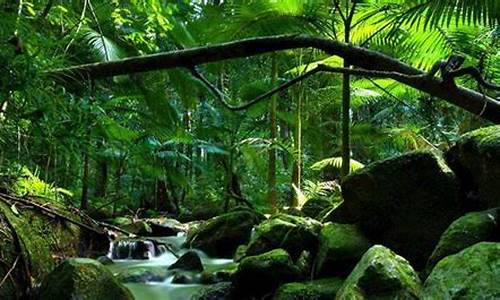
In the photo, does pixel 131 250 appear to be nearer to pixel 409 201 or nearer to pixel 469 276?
pixel 409 201

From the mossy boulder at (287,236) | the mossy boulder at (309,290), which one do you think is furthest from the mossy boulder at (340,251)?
the mossy boulder at (287,236)

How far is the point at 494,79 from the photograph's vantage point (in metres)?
6.82

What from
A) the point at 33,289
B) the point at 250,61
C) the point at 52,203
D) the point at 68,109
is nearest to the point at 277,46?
the point at 68,109

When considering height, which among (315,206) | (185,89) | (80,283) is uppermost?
(185,89)

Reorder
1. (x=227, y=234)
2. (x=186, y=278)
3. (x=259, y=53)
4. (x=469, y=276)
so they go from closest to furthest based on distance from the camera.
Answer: (x=469, y=276), (x=259, y=53), (x=186, y=278), (x=227, y=234)

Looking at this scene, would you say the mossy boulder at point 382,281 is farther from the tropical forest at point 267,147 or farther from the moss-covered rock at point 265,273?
the moss-covered rock at point 265,273

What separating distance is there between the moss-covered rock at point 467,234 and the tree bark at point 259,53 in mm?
878

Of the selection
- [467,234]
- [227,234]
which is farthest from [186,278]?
[467,234]

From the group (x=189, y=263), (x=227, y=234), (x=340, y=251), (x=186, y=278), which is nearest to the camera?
(x=340, y=251)

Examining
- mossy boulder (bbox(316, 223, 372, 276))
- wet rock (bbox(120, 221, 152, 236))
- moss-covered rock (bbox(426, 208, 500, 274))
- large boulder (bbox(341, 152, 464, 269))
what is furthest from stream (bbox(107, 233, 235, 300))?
moss-covered rock (bbox(426, 208, 500, 274))

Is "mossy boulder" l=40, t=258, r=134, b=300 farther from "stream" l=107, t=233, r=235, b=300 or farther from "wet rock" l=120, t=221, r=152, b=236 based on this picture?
"wet rock" l=120, t=221, r=152, b=236

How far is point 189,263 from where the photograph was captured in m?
6.37

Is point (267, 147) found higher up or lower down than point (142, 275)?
higher up

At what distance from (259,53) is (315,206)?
16.5 ft
